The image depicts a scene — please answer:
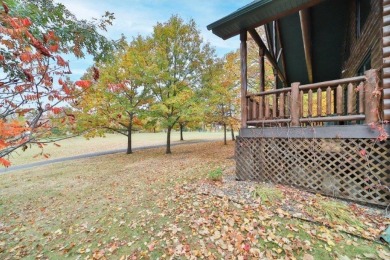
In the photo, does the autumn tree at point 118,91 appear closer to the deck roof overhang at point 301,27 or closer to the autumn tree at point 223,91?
the autumn tree at point 223,91

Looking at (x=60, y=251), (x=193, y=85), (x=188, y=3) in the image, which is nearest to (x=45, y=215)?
(x=60, y=251)

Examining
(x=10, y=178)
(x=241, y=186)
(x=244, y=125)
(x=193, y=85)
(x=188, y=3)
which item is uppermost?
(x=188, y=3)

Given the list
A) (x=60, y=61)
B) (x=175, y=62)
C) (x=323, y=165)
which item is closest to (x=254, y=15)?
(x=323, y=165)

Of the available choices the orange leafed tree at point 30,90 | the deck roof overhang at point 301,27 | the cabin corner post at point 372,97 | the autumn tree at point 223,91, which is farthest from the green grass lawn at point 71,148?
the cabin corner post at point 372,97

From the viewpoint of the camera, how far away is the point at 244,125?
6.09m

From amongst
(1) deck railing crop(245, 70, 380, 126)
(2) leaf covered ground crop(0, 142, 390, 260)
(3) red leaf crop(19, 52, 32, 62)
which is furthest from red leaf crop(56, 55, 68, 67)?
(1) deck railing crop(245, 70, 380, 126)

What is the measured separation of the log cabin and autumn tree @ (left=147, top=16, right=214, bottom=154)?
6906 millimetres

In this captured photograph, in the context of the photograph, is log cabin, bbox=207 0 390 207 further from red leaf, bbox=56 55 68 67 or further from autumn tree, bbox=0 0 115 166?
autumn tree, bbox=0 0 115 166

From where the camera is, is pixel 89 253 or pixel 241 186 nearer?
pixel 89 253

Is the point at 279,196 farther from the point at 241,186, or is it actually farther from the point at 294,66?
the point at 294,66

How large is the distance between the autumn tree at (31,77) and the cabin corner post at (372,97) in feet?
18.3

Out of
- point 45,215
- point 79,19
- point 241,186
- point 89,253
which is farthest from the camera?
point 45,215

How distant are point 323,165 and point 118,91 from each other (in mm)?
12524

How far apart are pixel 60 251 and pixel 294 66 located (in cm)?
1242
